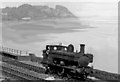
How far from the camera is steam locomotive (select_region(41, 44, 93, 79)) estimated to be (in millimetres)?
27688

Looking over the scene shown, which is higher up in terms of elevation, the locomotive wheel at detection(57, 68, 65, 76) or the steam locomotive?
the steam locomotive

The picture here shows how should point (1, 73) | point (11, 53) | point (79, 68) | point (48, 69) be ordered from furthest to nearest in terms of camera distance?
point (11, 53)
point (1, 73)
point (48, 69)
point (79, 68)

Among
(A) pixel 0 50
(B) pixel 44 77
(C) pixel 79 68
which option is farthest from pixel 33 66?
(A) pixel 0 50

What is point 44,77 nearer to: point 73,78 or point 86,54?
point 73,78

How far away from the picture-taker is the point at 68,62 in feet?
95.7

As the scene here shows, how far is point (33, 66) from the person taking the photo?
34750 millimetres

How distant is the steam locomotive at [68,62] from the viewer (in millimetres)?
27688

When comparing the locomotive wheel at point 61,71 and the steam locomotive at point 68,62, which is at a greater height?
the steam locomotive at point 68,62

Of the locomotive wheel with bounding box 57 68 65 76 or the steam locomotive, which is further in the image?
the locomotive wheel with bounding box 57 68 65 76

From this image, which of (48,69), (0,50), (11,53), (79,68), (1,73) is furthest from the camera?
(0,50)

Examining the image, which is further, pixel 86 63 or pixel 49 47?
pixel 49 47

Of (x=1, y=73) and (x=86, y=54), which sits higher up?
(x=86, y=54)

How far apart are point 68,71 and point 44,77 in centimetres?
248

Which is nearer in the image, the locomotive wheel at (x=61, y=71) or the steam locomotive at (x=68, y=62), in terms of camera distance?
the steam locomotive at (x=68, y=62)
